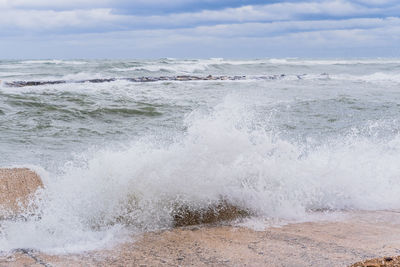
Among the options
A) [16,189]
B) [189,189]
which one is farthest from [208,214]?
[16,189]

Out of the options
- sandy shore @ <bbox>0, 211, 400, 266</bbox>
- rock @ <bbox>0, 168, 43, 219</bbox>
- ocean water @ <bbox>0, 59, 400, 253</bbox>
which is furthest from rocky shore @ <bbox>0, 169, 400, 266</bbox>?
rock @ <bbox>0, 168, 43, 219</bbox>

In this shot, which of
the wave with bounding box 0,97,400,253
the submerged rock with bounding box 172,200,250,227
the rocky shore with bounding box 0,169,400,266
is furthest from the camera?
the submerged rock with bounding box 172,200,250,227

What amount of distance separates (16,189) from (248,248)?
1950mm

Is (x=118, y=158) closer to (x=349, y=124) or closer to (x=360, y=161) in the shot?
(x=360, y=161)

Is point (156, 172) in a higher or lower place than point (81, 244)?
higher

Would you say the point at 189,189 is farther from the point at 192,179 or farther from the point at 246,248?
the point at 246,248

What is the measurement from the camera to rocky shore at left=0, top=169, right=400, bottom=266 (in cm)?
262

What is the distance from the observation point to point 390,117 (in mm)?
9172

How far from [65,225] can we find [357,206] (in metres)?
2.30

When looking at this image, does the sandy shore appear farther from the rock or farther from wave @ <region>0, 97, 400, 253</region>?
the rock

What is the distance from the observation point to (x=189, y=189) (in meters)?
3.54

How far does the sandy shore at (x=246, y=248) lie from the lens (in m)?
2.62

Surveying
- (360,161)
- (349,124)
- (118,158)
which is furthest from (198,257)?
(349,124)

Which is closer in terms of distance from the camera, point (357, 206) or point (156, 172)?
point (156, 172)
